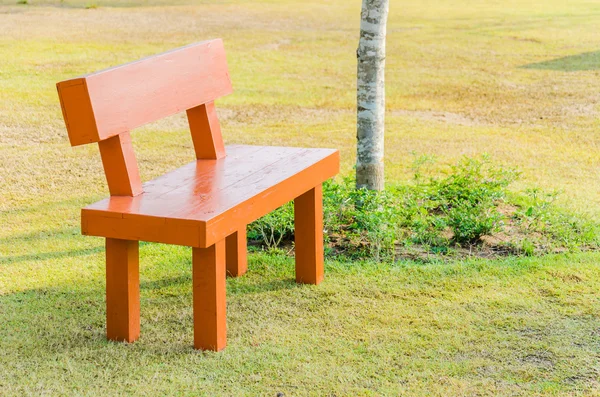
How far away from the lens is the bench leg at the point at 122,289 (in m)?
3.81

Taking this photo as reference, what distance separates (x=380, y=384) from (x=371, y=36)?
2746 mm

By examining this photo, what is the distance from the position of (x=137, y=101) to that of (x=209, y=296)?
1020mm

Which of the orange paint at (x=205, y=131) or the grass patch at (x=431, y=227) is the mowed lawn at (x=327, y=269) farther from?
the orange paint at (x=205, y=131)

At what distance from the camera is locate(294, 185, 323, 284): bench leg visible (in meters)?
4.65

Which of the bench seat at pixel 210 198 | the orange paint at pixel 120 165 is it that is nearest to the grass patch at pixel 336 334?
the bench seat at pixel 210 198

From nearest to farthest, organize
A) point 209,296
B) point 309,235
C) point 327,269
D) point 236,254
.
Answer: point 209,296 → point 309,235 → point 236,254 → point 327,269

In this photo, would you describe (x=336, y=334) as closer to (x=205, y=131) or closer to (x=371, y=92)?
(x=205, y=131)

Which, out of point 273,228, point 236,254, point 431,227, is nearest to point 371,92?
point 431,227

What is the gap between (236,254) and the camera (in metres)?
4.84

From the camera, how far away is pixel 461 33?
53.5 feet

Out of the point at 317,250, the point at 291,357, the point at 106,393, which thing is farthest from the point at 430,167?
the point at 106,393

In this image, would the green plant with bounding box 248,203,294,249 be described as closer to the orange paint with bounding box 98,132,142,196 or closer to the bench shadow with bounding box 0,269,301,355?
the bench shadow with bounding box 0,269,301,355

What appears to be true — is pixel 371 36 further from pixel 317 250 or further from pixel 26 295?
pixel 26 295

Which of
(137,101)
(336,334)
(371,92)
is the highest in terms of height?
(137,101)
